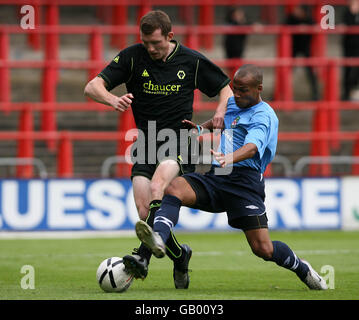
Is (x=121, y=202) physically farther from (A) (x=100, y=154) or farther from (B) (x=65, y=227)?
(A) (x=100, y=154)

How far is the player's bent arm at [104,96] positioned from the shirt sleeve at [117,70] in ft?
0.17

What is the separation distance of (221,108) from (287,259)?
1343 mm

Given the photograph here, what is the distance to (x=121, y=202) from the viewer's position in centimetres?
1340

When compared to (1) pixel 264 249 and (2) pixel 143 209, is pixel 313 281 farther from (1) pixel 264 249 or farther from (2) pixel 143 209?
(2) pixel 143 209

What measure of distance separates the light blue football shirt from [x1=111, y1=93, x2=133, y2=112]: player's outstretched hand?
0.83 m

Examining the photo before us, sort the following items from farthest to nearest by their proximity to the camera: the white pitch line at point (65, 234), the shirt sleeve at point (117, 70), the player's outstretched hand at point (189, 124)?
1. the white pitch line at point (65, 234)
2. the shirt sleeve at point (117, 70)
3. the player's outstretched hand at point (189, 124)

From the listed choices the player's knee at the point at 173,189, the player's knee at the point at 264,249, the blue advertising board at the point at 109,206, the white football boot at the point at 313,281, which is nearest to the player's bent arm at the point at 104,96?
Result: the player's knee at the point at 173,189

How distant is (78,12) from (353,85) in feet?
30.2

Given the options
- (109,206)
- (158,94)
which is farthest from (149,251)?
(109,206)

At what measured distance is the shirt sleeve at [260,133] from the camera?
715 centimetres

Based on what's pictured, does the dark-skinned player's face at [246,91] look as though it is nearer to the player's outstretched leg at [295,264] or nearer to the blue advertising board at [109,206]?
the player's outstretched leg at [295,264]

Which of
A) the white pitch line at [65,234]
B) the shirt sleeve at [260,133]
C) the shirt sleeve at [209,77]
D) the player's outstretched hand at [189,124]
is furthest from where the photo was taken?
the white pitch line at [65,234]

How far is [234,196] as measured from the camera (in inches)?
291
